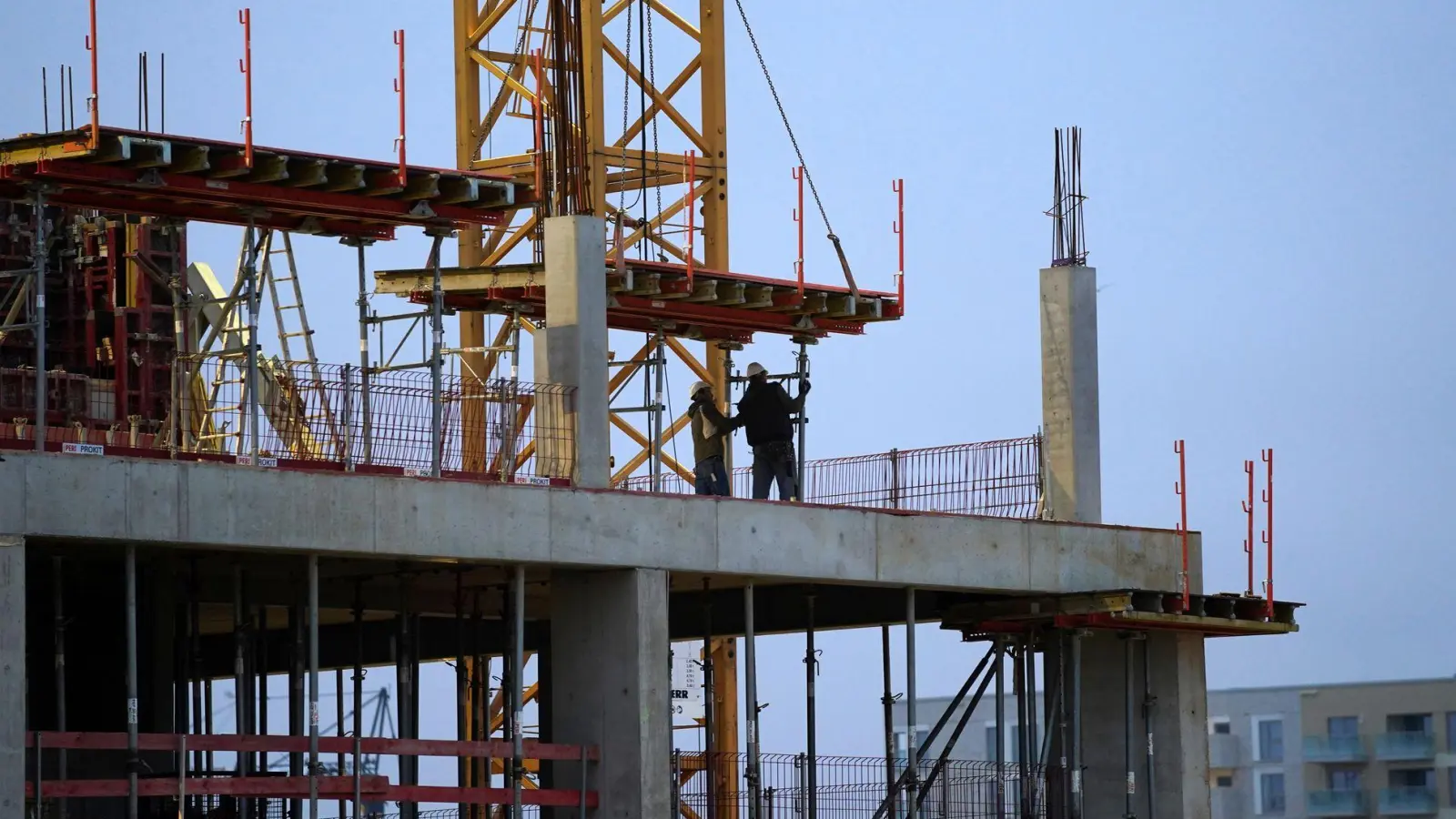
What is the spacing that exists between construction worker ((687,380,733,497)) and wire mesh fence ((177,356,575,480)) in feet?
10.6

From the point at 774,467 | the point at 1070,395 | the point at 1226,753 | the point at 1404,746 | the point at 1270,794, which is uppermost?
the point at 1070,395

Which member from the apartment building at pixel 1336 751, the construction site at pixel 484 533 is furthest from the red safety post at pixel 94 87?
the apartment building at pixel 1336 751

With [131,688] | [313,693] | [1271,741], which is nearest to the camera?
[131,688]

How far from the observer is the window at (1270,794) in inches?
2648

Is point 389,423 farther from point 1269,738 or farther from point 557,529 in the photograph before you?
point 1269,738

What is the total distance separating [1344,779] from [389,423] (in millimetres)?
36933

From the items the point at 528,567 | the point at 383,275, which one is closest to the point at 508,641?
the point at 528,567

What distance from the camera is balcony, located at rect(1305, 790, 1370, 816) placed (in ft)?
208

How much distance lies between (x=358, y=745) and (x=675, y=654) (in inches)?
952

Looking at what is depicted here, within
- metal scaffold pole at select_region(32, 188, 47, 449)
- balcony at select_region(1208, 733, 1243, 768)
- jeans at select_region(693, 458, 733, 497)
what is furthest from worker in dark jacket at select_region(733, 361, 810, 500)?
balcony at select_region(1208, 733, 1243, 768)

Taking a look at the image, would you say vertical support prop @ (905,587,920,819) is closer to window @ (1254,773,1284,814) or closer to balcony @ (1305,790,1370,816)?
balcony @ (1305,790,1370,816)

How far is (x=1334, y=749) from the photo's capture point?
66688mm

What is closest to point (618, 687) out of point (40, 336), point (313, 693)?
point (313, 693)

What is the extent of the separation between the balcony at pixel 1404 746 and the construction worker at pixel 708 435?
29152mm
